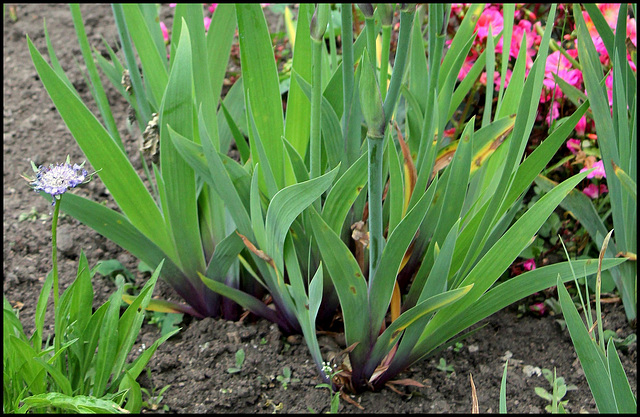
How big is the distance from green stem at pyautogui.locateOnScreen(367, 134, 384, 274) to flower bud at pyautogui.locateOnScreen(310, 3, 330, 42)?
0.60 feet

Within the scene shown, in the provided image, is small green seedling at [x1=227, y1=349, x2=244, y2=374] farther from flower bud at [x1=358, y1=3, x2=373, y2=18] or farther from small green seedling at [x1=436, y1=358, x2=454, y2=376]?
flower bud at [x1=358, y1=3, x2=373, y2=18]

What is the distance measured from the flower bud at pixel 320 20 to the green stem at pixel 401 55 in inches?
4.6

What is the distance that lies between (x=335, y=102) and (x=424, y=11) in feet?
3.14

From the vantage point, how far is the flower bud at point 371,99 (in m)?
0.86

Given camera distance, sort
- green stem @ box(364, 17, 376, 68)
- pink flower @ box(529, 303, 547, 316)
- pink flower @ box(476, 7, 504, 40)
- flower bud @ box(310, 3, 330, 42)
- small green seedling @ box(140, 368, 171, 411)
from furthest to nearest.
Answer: pink flower @ box(476, 7, 504, 40) → pink flower @ box(529, 303, 547, 316) → small green seedling @ box(140, 368, 171, 411) → green stem @ box(364, 17, 376, 68) → flower bud @ box(310, 3, 330, 42)

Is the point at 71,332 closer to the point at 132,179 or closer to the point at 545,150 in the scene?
the point at 132,179

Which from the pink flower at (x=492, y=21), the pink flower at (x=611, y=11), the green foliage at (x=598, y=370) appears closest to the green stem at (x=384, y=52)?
the green foliage at (x=598, y=370)

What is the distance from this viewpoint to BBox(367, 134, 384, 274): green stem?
0.96 metres

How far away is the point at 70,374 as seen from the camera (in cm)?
118

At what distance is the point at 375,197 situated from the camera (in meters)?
1.02

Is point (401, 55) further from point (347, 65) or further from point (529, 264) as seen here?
point (529, 264)

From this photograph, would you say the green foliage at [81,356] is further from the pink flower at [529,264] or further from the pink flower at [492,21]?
the pink flower at [492,21]

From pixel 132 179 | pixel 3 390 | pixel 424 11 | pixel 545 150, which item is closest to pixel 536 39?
pixel 424 11

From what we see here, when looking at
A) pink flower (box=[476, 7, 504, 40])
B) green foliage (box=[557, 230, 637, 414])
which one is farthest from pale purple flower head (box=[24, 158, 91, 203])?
pink flower (box=[476, 7, 504, 40])
